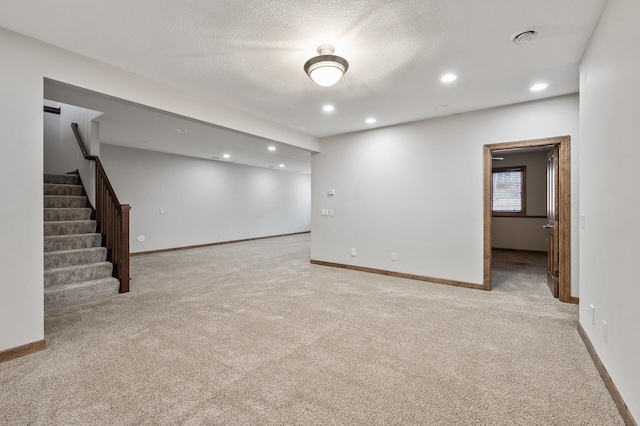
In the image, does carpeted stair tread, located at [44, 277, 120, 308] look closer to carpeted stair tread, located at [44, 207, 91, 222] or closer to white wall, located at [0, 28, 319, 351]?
white wall, located at [0, 28, 319, 351]

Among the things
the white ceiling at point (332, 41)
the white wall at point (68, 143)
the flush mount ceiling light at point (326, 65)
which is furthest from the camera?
the white wall at point (68, 143)

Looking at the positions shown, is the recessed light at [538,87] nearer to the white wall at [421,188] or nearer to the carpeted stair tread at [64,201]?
the white wall at [421,188]

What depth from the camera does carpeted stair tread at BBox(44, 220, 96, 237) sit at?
13.6ft

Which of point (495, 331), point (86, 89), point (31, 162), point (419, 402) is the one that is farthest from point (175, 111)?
point (495, 331)

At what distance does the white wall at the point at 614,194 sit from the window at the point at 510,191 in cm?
563

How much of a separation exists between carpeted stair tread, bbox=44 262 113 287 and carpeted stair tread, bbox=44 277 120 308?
86 millimetres

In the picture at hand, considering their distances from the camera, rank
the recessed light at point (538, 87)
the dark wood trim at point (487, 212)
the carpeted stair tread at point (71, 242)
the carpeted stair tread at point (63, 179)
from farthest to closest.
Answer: the carpeted stair tread at point (63, 179) < the dark wood trim at point (487, 212) < the carpeted stair tread at point (71, 242) < the recessed light at point (538, 87)

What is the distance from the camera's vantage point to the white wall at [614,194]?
1.55 metres

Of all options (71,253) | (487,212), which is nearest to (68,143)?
(71,253)

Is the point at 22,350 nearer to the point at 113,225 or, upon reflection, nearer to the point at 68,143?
the point at 113,225

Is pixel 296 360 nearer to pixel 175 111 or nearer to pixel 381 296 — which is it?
pixel 381 296

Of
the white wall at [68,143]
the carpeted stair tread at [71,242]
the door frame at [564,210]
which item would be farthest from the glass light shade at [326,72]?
the carpeted stair tread at [71,242]

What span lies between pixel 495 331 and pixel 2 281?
410 cm

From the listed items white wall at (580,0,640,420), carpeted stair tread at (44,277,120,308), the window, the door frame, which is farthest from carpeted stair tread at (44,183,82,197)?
the window
